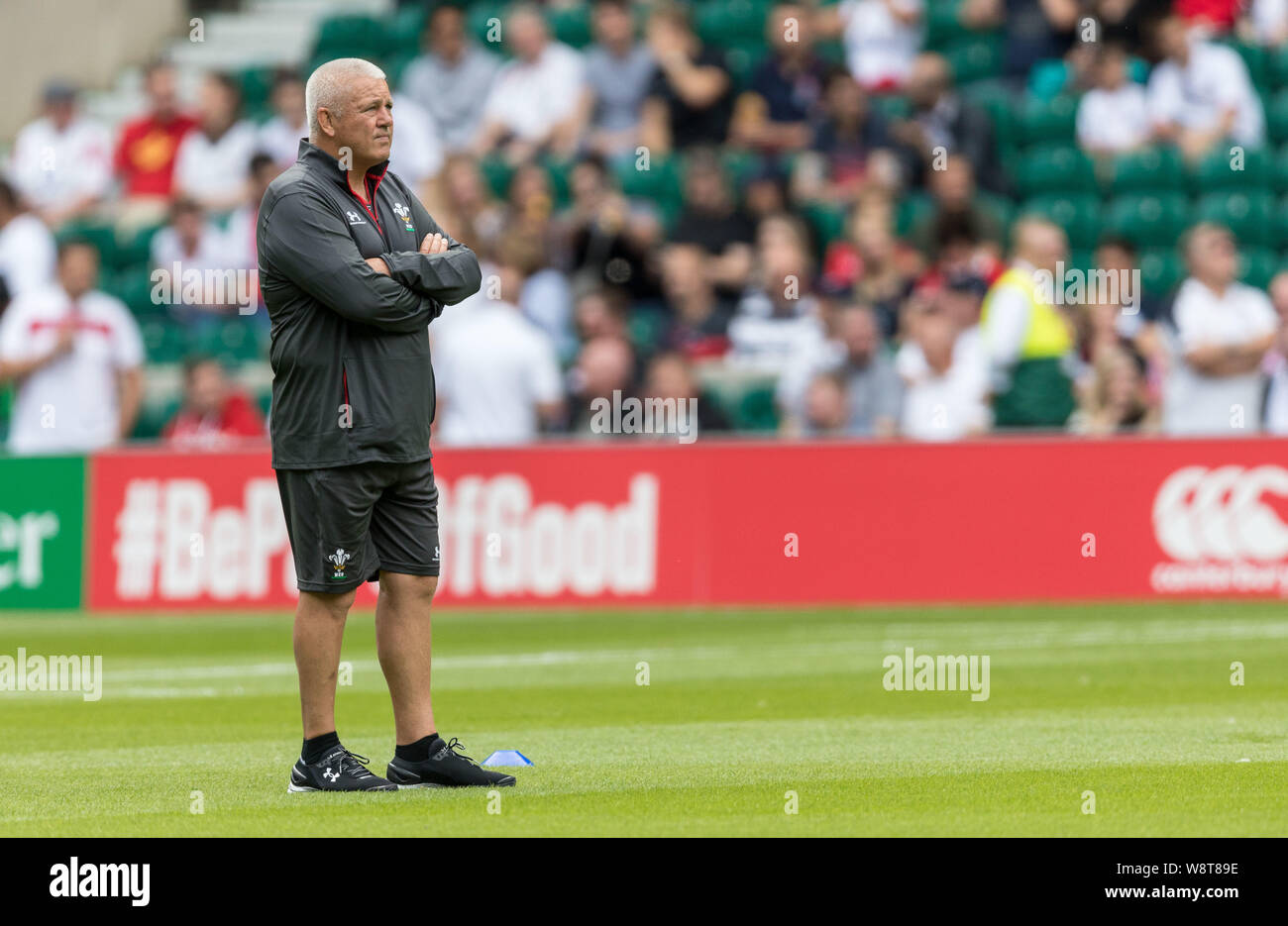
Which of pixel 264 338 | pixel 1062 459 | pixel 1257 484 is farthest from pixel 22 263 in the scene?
pixel 1257 484

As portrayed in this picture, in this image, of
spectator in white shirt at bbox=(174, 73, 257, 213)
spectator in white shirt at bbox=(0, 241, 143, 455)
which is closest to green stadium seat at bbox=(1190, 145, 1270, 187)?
spectator in white shirt at bbox=(174, 73, 257, 213)

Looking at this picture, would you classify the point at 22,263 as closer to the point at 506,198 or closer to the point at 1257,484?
the point at 506,198

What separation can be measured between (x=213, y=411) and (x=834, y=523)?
5159 mm

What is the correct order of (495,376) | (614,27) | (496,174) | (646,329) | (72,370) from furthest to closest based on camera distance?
(496,174), (614,27), (646,329), (72,370), (495,376)

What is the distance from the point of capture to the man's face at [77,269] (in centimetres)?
1809

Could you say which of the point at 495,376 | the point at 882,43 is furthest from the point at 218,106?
the point at 882,43

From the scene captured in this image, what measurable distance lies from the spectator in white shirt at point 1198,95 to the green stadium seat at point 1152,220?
0.46m

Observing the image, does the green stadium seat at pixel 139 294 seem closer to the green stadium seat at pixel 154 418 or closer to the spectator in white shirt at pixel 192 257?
the spectator in white shirt at pixel 192 257

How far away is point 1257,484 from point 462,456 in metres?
5.64

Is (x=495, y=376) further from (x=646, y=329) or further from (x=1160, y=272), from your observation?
→ (x=1160, y=272)

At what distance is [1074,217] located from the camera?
2003cm

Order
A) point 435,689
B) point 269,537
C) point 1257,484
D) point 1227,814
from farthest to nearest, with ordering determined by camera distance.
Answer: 1. point 269,537
2. point 1257,484
3. point 435,689
4. point 1227,814

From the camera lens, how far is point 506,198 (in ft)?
68.2
